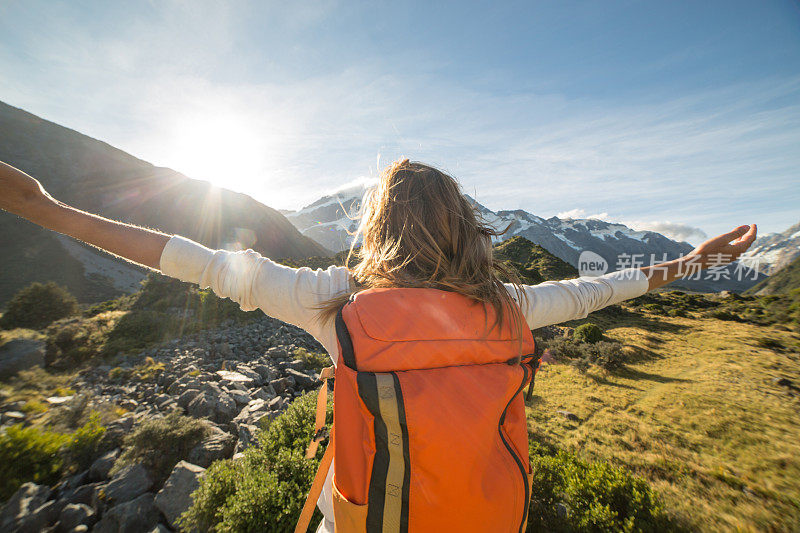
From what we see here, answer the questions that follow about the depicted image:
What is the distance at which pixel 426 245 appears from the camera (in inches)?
55.3

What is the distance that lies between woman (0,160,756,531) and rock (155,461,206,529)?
12.2 ft

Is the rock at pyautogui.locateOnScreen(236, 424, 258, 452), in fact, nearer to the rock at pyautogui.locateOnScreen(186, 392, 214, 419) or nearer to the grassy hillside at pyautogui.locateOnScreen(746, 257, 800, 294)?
the rock at pyautogui.locateOnScreen(186, 392, 214, 419)

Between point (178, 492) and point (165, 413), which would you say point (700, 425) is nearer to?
point (178, 492)

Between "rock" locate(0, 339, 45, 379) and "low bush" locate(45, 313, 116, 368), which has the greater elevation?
"rock" locate(0, 339, 45, 379)

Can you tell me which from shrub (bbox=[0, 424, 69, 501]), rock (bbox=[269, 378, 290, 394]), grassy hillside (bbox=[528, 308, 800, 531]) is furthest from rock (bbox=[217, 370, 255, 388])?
grassy hillside (bbox=[528, 308, 800, 531])

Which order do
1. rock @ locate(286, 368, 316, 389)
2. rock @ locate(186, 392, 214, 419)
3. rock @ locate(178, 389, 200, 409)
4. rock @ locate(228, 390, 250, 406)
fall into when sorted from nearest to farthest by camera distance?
1. rock @ locate(186, 392, 214, 419)
2. rock @ locate(178, 389, 200, 409)
3. rock @ locate(228, 390, 250, 406)
4. rock @ locate(286, 368, 316, 389)

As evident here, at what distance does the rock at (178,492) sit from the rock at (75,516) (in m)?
0.78

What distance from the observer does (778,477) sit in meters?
4.58

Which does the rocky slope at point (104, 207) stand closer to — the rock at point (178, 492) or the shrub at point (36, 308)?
the shrub at point (36, 308)

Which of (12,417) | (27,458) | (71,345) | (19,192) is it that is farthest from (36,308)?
(19,192)

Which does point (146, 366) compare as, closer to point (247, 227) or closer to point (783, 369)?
point (783, 369)

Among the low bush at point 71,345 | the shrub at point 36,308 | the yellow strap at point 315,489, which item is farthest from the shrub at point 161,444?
the shrub at point 36,308

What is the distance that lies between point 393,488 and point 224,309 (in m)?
19.9

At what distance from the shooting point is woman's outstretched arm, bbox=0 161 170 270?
4.15 feet
